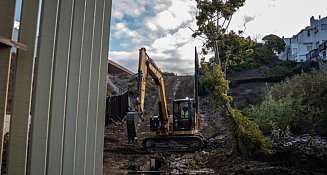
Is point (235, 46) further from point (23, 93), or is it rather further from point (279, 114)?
point (23, 93)

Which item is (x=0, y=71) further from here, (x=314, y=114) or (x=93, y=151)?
(x=314, y=114)

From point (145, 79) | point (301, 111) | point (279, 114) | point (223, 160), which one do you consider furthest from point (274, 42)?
point (223, 160)

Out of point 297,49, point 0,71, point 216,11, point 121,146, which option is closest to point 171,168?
point 121,146

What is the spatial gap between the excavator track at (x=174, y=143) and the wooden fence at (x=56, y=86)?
9501 millimetres

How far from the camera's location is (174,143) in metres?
11.6

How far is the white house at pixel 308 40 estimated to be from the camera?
34594 millimetres

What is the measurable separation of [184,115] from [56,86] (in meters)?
10.3

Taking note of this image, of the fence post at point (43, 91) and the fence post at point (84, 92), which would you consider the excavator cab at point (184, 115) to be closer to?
the fence post at point (84, 92)

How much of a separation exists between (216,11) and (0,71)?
359 inches

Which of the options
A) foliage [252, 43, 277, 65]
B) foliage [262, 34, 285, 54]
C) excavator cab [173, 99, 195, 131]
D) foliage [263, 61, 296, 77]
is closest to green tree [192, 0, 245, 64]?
excavator cab [173, 99, 195, 131]

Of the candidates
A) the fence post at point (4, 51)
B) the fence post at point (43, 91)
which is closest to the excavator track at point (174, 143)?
the fence post at point (43, 91)

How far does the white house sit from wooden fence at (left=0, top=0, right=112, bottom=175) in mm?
36336

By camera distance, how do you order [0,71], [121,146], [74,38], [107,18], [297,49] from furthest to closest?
[297,49] → [121,146] → [107,18] → [74,38] → [0,71]

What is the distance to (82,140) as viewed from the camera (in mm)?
2041
